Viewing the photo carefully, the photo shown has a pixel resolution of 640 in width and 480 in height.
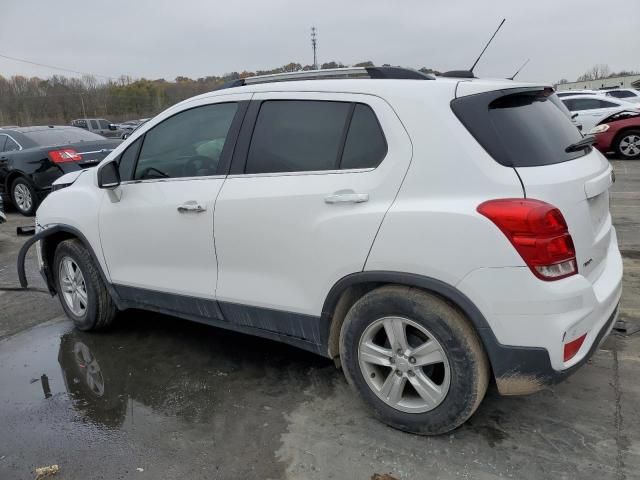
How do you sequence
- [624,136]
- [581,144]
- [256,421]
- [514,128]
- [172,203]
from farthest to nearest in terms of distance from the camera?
1. [624,136]
2. [172,203]
3. [256,421]
4. [581,144]
5. [514,128]

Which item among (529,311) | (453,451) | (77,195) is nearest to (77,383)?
(77,195)

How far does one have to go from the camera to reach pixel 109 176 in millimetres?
3701

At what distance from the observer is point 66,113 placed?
56969 millimetres

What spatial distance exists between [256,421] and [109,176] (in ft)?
6.38

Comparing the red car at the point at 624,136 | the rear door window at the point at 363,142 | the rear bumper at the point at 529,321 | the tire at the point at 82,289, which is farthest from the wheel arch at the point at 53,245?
the red car at the point at 624,136

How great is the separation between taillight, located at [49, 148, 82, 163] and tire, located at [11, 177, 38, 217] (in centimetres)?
70

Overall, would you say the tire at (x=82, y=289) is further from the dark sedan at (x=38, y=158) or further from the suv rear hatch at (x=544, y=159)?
the dark sedan at (x=38, y=158)

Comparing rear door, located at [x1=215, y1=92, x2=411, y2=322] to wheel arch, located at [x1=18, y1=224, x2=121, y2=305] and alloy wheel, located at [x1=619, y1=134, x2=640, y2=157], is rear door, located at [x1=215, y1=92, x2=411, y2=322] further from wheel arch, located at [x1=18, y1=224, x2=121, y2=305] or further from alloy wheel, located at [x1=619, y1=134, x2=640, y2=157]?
alloy wheel, located at [x1=619, y1=134, x2=640, y2=157]

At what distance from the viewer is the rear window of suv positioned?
95.0 inches

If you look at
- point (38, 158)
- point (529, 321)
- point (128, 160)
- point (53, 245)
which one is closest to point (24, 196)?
point (38, 158)

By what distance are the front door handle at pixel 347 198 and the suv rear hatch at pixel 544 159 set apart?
57cm

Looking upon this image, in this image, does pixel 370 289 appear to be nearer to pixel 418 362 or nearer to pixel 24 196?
pixel 418 362

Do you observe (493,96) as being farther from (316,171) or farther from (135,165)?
(135,165)

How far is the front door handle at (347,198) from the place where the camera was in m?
2.61
